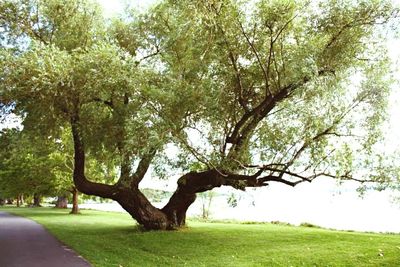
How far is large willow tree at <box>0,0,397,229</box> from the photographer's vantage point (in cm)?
1125

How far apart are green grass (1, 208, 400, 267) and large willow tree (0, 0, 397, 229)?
211 cm

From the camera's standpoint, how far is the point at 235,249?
12.8 metres

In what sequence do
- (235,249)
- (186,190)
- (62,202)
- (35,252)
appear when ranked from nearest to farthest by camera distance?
(35,252)
(235,249)
(186,190)
(62,202)

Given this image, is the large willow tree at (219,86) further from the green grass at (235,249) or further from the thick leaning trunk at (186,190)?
the green grass at (235,249)

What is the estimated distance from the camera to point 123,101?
14.0 m

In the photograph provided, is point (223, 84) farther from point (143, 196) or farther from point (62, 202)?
point (62, 202)

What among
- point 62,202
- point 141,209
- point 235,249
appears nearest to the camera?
point 235,249

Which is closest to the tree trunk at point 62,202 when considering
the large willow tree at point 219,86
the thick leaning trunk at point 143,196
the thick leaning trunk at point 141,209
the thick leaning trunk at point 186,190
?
the thick leaning trunk at point 143,196

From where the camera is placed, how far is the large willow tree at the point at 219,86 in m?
11.2

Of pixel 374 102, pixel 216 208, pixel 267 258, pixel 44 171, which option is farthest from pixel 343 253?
pixel 44 171

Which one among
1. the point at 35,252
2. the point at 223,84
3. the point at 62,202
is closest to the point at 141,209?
the point at 35,252

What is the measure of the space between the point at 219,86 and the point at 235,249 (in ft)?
16.8

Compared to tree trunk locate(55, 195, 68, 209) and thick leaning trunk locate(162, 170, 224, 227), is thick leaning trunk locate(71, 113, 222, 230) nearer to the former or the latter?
thick leaning trunk locate(162, 170, 224, 227)

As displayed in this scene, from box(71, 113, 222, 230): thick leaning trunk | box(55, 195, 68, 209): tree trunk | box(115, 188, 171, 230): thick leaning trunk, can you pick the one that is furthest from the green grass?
box(55, 195, 68, 209): tree trunk
